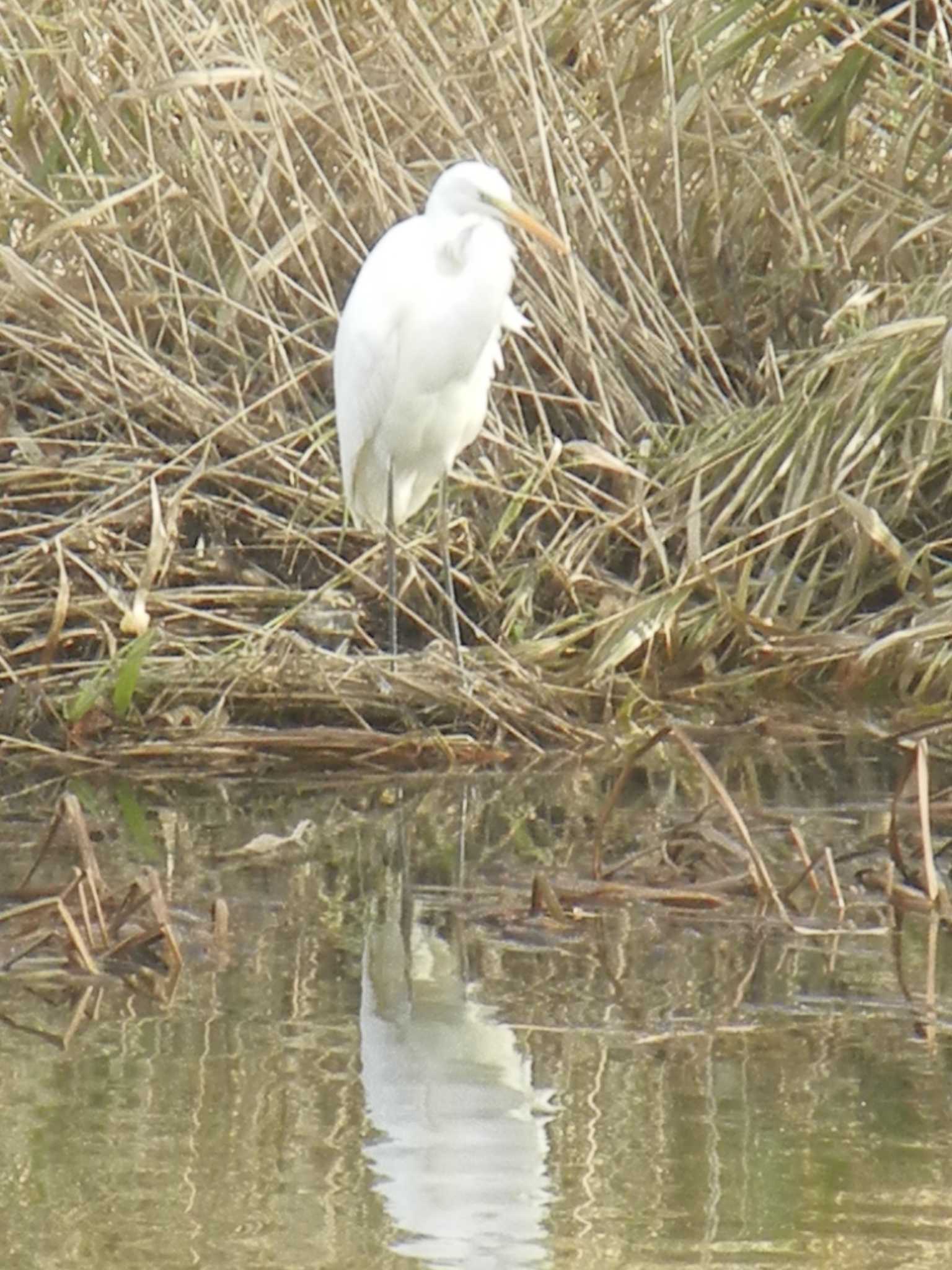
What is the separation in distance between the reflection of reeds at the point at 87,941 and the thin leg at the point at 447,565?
1.71m

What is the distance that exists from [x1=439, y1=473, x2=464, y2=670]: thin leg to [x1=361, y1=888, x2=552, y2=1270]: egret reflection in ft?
5.31

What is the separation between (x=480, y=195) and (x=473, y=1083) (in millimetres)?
2571

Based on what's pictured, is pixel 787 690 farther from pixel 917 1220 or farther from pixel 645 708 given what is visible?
pixel 917 1220

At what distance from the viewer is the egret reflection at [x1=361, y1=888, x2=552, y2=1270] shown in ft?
7.96

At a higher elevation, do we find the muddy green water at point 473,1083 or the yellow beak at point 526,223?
the yellow beak at point 526,223

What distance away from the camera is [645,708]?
17.2 feet

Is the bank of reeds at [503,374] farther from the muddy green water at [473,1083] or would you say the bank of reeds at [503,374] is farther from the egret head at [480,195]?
the muddy green water at [473,1083]

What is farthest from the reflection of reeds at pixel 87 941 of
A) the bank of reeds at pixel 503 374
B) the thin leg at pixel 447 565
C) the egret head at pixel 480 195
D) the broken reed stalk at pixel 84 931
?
the egret head at pixel 480 195

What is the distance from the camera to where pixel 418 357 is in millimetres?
5539

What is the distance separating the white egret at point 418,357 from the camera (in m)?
5.31

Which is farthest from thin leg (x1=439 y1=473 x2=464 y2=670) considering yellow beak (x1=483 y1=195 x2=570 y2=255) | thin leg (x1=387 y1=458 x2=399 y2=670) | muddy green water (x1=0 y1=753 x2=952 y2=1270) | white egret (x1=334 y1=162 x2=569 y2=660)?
muddy green water (x1=0 y1=753 x2=952 y2=1270)

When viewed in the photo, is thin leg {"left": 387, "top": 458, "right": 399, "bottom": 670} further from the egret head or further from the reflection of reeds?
the reflection of reeds

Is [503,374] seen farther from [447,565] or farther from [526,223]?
[526,223]

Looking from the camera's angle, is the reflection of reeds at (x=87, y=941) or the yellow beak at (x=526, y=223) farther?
the yellow beak at (x=526, y=223)
